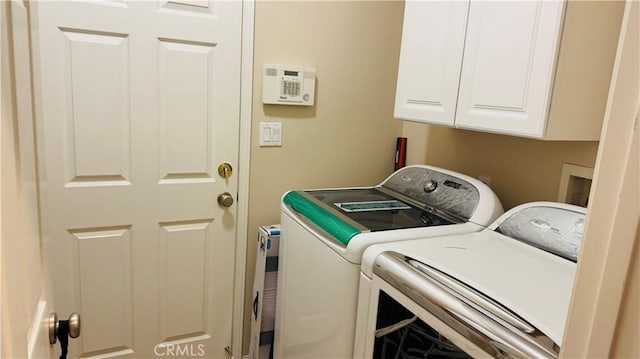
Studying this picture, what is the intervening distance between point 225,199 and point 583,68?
4.69ft

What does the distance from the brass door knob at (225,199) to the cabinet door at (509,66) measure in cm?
103

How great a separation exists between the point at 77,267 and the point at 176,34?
3.34ft

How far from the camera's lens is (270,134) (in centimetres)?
202

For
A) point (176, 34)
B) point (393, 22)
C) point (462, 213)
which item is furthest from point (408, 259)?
point (393, 22)

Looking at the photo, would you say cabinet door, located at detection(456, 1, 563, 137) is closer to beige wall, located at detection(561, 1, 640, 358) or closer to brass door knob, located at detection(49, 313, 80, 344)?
beige wall, located at detection(561, 1, 640, 358)

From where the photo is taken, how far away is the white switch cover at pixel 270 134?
6.56 feet

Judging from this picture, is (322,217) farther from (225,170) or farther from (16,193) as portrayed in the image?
(16,193)

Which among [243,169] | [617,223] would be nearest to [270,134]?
[243,169]

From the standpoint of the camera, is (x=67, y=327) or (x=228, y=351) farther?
(x=228, y=351)

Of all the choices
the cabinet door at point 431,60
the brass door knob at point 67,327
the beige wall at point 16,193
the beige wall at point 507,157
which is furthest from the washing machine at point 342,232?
the beige wall at point 16,193

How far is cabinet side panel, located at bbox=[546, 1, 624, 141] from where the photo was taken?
1.23m

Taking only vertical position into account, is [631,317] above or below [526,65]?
below

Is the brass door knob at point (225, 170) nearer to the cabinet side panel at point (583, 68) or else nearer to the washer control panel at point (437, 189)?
the washer control panel at point (437, 189)

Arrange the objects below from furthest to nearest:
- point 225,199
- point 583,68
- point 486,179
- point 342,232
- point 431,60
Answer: point 225,199 < point 486,179 < point 431,60 < point 342,232 < point 583,68
